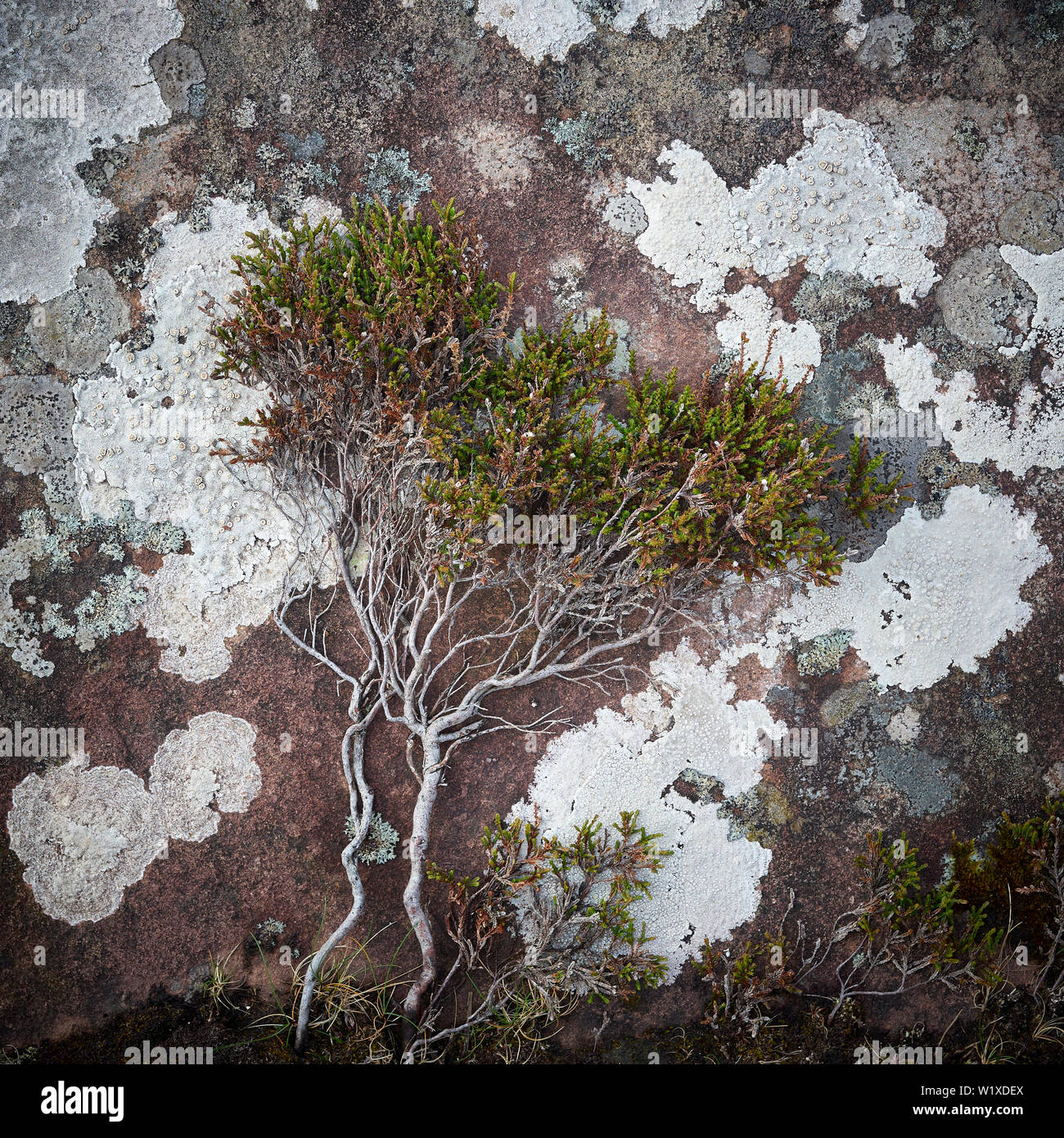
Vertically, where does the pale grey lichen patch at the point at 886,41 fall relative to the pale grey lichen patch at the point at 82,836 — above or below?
above

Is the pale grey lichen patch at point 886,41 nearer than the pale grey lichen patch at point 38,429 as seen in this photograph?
No

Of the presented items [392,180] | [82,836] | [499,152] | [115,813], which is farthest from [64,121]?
[82,836]

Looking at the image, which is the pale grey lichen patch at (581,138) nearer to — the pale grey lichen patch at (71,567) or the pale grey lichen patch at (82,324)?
the pale grey lichen patch at (82,324)

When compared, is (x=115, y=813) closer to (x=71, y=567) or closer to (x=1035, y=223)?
(x=71, y=567)

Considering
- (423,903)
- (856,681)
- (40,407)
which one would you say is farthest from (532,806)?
(40,407)

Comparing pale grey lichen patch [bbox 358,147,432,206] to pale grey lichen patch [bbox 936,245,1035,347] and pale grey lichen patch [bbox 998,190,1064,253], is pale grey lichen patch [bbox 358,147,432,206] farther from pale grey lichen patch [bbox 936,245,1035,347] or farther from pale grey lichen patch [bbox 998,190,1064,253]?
pale grey lichen patch [bbox 998,190,1064,253]

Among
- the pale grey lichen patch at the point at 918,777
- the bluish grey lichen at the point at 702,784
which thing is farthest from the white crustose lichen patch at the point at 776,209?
the pale grey lichen patch at the point at 918,777

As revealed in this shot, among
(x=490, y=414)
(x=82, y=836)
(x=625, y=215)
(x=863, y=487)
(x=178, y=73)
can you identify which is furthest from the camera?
(x=625, y=215)
